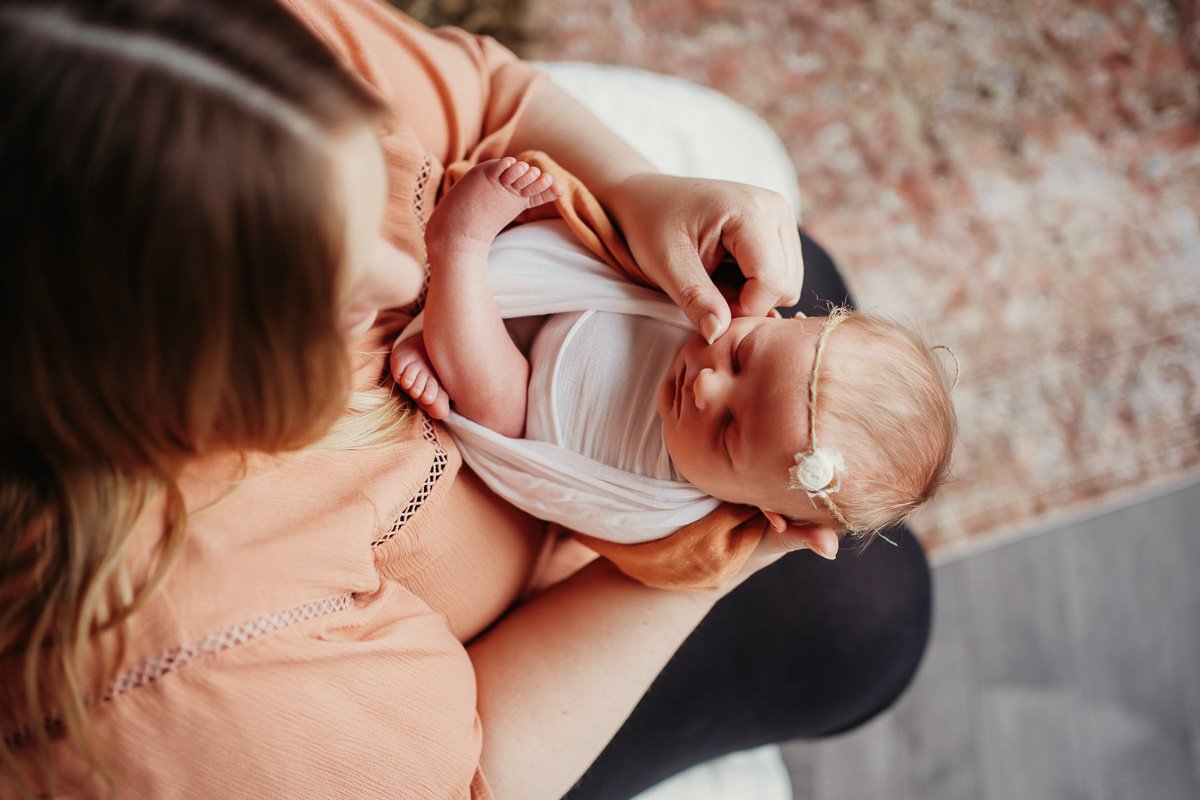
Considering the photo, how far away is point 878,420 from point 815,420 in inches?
2.7

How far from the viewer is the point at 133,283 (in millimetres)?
453

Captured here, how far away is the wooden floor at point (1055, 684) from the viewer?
1.63 metres

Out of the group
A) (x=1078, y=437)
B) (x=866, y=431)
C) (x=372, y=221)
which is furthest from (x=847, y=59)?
(x=372, y=221)

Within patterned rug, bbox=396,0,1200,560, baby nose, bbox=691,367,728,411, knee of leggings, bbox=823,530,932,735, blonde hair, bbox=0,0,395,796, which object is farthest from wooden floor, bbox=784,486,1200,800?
blonde hair, bbox=0,0,395,796

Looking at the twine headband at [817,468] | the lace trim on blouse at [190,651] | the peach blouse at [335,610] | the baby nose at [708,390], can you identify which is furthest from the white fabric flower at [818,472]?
the lace trim on blouse at [190,651]

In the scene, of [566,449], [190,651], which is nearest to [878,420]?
[566,449]

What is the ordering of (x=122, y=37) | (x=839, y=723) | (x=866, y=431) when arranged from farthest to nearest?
(x=839, y=723), (x=866, y=431), (x=122, y=37)

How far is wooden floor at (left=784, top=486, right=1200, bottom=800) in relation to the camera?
64.2 inches

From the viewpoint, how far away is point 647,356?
1.00 m

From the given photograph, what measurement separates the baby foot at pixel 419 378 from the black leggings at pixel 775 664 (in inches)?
17.9

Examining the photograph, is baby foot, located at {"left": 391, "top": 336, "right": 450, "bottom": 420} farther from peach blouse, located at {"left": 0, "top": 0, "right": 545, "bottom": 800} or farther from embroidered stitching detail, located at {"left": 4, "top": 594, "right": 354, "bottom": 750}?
embroidered stitching detail, located at {"left": 4, "top": 594, "right": 354, "bottom": 750}

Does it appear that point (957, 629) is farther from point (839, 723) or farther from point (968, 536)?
point (839, 723)

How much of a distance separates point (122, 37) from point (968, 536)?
177 centimetres

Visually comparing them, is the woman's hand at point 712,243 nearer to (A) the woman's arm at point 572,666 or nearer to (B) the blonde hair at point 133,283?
(A) the woman's arm at point 572,666
